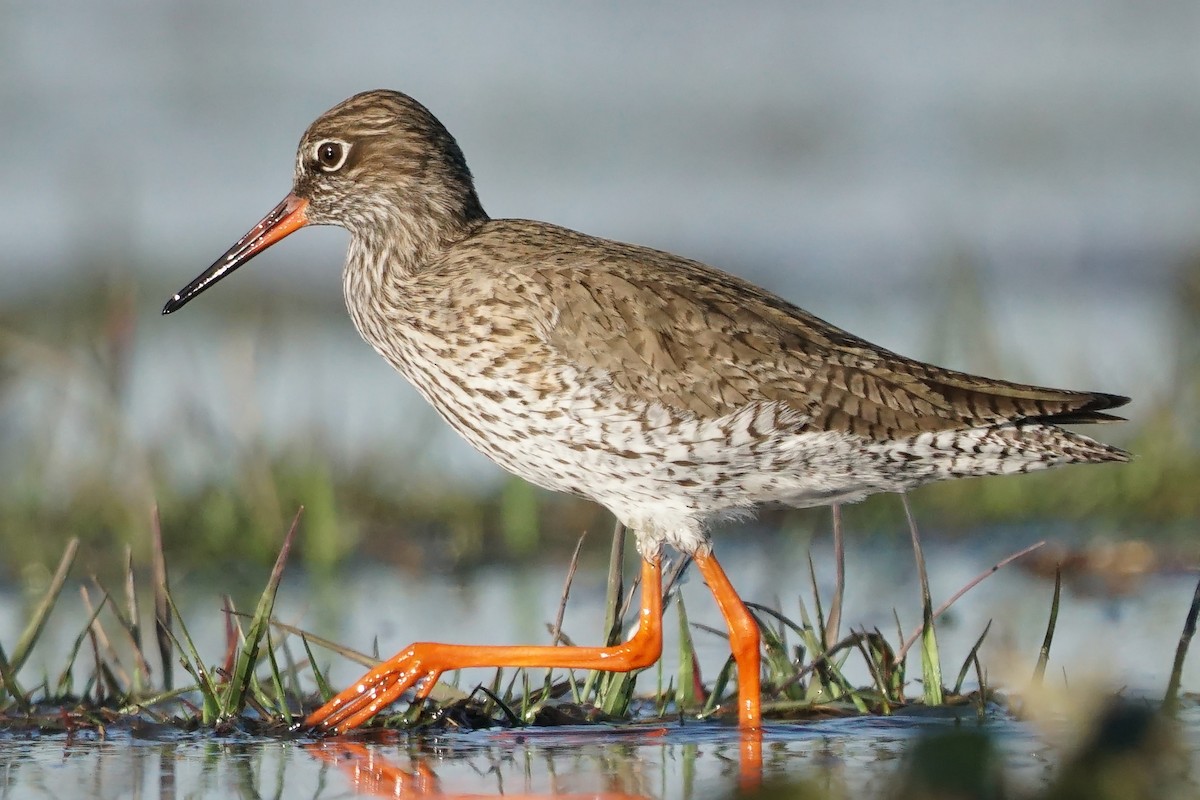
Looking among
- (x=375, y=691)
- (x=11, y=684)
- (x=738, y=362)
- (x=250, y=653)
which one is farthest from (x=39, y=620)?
(x=738, y=362)

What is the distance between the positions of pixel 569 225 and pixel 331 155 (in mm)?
6969

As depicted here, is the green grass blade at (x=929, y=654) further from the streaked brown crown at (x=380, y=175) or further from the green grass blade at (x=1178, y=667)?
the streaked brown crown at (x=380, y=175)

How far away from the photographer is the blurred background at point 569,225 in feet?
29.3

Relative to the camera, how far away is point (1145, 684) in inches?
258

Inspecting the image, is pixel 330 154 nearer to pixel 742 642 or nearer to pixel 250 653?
pixel 250 653

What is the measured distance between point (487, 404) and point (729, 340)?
0.87 meters

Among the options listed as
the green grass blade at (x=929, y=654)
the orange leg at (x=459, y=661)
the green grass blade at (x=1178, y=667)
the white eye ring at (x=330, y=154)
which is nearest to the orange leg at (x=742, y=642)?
the orange leg at (x=459, y=661)

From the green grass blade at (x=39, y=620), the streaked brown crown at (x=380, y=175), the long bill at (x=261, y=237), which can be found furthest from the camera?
the long bill at (x=261, y=237)

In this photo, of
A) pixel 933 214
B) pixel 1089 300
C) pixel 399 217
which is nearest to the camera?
pixel 399 217

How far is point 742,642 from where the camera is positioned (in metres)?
6.48

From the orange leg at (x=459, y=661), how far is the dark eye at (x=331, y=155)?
2053 mm

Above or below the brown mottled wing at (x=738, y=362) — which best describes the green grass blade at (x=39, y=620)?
below

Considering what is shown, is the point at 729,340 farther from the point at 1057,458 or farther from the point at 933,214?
the point at 933,214

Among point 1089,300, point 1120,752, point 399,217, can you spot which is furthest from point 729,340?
point 1089,300
